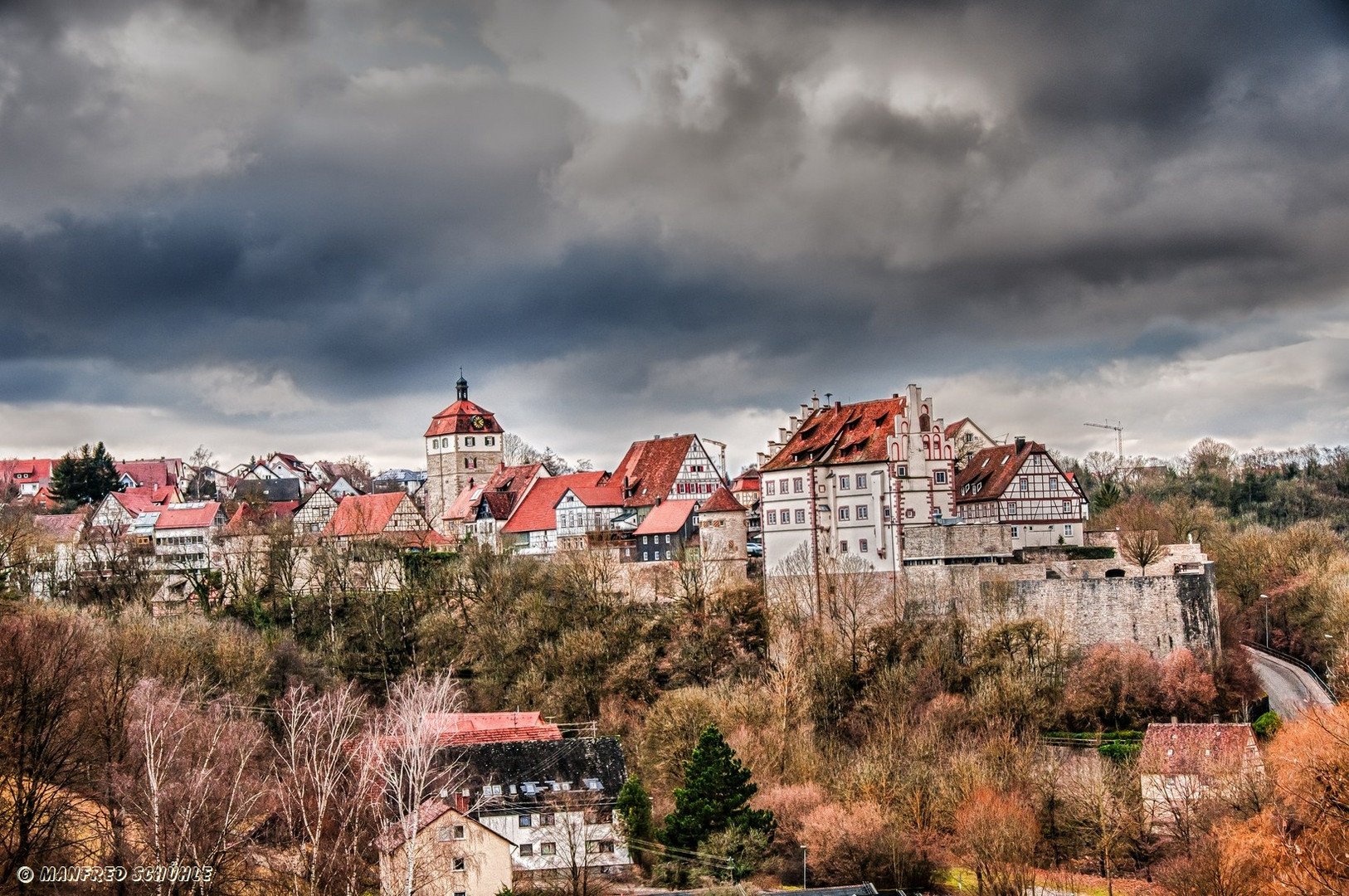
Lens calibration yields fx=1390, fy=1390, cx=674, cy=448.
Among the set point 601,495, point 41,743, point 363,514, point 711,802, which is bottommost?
point 711,802

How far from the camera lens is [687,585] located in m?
61.1

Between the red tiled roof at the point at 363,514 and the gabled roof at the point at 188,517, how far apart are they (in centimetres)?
1190

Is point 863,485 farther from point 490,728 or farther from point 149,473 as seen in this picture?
point 149,473

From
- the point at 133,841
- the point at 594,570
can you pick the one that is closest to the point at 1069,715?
the point at 594,570

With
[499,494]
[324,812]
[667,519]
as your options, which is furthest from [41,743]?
[499,494]

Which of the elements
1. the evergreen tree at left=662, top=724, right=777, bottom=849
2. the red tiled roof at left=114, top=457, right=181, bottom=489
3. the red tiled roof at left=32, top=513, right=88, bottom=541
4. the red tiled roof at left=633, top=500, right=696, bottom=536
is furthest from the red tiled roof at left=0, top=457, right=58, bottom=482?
the evergreen tree at left=662, top=724, right=777, bottom=849

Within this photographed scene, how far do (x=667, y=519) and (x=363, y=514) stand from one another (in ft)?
83.5

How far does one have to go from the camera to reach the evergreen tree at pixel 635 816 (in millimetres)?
42969

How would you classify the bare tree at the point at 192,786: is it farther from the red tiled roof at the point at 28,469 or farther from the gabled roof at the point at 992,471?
the red tiled roof at the point at 28,469

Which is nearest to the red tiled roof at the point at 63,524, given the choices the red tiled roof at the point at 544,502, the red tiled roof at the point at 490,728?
the red tiled roof at the point at 544,502

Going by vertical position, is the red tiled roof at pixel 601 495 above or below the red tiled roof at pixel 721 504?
above

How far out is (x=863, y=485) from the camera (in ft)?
A: 184

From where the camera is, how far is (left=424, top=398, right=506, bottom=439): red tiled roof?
9912cm

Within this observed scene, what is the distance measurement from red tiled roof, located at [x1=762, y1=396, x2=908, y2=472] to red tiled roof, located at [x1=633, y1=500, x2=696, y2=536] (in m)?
8.88
